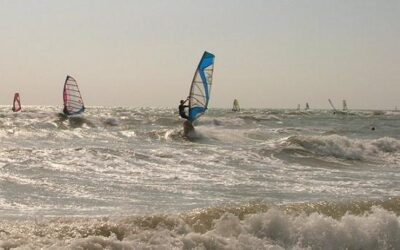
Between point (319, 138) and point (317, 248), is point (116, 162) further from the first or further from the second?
point (319, 138)

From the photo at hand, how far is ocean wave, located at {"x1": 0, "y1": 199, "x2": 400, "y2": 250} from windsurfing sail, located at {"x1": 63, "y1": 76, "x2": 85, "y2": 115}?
2576 cm

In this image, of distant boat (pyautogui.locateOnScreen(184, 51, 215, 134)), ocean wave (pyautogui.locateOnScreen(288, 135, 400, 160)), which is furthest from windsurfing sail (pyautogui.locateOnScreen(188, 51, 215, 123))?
ocean wave (pyautogui.locateOnScreen(288, 135, 400, 160))

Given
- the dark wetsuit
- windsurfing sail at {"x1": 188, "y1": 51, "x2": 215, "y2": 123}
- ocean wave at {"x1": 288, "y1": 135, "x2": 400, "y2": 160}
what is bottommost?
ocean wave at {"x1": 288, "y1": 135, "x2": 400, "y2": 160}

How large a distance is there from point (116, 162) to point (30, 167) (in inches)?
71.8

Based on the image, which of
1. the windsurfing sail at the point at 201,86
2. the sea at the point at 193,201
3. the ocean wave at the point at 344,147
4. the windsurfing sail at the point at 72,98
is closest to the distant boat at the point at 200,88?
the windsurfing sail at the point at 201,86

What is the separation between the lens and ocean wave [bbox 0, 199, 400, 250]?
495cm

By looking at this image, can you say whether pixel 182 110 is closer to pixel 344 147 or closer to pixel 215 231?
pixel 344 147

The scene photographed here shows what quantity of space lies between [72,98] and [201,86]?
14.1 metres

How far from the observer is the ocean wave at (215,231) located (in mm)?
4949

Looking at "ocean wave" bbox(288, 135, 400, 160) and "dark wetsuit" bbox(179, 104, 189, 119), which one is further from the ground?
"dark wetsuit" bbox(179, 104, 189, 119)

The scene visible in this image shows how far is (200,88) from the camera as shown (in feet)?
64.5

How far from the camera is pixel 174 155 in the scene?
12.3 meters

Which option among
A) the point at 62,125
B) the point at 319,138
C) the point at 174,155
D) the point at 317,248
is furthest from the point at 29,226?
the point at 62,125

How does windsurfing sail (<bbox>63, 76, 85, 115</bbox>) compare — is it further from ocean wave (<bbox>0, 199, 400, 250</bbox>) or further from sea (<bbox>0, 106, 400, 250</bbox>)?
ocean wave (<bbox>0, 199, 400, 250</bbox>)
